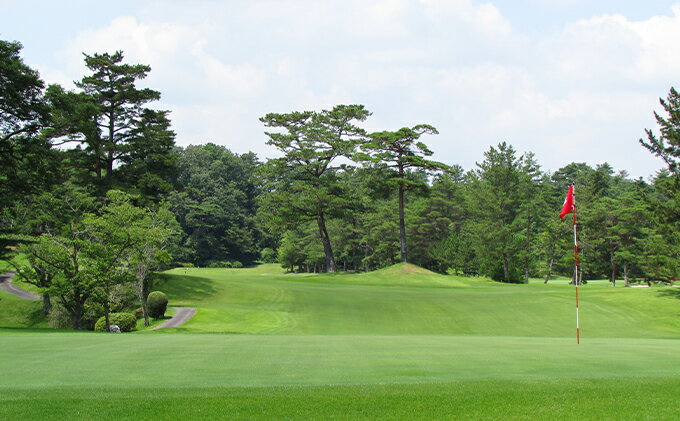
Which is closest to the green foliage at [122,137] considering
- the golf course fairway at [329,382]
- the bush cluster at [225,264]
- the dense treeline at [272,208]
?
the dense treeline at [272,208]

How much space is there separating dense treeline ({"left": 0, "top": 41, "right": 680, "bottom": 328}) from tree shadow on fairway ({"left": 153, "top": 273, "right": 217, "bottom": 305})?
2.93 metres

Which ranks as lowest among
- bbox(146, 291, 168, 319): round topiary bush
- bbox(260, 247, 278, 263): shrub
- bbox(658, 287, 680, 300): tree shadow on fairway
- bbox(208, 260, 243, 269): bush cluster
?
bbox(146, 291, 168, 319): round topiary bush

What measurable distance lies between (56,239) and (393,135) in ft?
120

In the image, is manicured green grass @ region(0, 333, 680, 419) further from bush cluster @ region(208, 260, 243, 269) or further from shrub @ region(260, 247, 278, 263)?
shrub @ region(260, 247, 278, 263)

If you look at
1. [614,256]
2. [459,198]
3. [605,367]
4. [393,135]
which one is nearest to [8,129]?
[605,367]

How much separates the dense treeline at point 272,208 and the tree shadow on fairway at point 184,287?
293 centimetres

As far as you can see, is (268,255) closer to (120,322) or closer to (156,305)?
(156,305)

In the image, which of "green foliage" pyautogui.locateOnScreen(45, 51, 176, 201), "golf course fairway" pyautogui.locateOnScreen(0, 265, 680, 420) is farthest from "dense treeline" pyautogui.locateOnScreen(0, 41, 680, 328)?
"golf course fairway" pyautogui.locateOnScreen(0, 265, 680, 420)

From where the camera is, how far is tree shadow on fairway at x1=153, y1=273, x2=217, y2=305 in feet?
128

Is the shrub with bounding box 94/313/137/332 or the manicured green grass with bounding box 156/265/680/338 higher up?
the manicured green grass with bounding box 156/265/680/338

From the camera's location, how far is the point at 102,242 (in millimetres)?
28000

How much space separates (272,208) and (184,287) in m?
20.7

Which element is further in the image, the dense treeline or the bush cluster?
the bush cluster

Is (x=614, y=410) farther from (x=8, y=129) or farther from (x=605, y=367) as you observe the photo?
(x=8, y=129)
